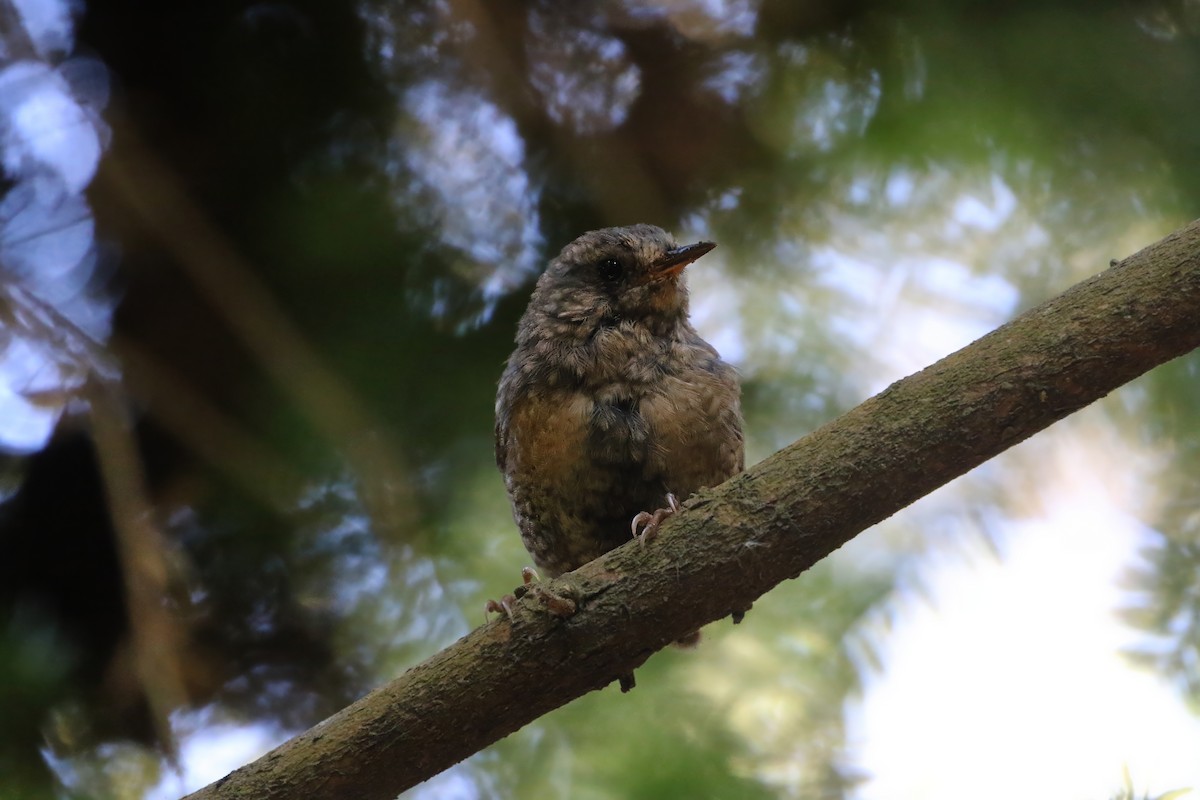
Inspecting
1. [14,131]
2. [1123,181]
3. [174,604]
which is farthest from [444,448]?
[1123,181]

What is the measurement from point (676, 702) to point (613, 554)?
0.34 meters

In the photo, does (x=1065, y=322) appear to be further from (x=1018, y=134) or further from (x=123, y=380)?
(x=123, y=380)

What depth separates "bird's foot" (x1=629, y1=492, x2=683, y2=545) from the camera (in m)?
1.69

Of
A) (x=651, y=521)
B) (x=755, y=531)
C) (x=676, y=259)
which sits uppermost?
(x=676, y=259)

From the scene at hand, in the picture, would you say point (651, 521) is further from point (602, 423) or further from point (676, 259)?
point (676, 259)

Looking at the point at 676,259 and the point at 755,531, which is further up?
the point at 676,259

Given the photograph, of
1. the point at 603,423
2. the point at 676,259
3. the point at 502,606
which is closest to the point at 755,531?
the point at 502,606

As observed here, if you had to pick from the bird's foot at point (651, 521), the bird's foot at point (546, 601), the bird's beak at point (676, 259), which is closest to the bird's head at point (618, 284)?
the bird's beak at point (676, 259)

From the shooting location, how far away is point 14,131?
1834mm

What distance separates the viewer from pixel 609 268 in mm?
2631

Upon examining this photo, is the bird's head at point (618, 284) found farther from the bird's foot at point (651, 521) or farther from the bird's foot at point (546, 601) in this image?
the bird's foot at point (546, 601)

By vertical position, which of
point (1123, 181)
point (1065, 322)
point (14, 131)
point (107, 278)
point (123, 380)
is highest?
point (14, 131)

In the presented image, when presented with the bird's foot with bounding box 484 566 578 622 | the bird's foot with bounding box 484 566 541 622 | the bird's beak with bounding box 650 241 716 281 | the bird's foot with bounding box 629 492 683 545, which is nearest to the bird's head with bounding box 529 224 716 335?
the bird's beak with bounding box 650 241 716 281

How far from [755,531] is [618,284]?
3.80ft
